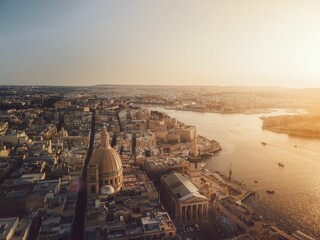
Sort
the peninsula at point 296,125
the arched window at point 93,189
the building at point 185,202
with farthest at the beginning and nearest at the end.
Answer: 1. the peninsula at point 296,125
2. the arched window at point 93,189
3. the building at point 185,202

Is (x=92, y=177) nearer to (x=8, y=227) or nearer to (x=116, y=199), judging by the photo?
(x=116, y=199)

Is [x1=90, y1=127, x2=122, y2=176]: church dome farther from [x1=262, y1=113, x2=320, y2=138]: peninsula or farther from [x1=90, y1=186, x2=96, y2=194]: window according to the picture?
[x1=262, y1=113, x2=320, y2=138]: peninsula

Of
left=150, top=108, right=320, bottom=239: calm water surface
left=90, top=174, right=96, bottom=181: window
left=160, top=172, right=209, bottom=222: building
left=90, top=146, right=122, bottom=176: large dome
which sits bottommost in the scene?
left=150, top=108, right=320, bottom=239: calm water surface

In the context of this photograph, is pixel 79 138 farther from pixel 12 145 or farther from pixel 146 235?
pixel 146 235

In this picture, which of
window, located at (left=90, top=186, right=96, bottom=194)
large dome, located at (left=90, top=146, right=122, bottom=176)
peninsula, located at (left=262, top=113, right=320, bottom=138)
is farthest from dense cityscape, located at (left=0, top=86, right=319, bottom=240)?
peninsula, located at (left=262, top=113, right=320, bottom=138)

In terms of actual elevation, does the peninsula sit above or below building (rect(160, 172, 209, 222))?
below

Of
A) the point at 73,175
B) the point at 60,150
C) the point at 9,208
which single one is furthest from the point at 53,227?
the point at 60,150

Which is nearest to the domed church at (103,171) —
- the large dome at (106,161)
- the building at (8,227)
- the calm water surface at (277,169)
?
the large dome at (106,161)

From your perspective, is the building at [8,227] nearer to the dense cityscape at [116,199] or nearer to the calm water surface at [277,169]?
the dense cityscape at [116,199]
